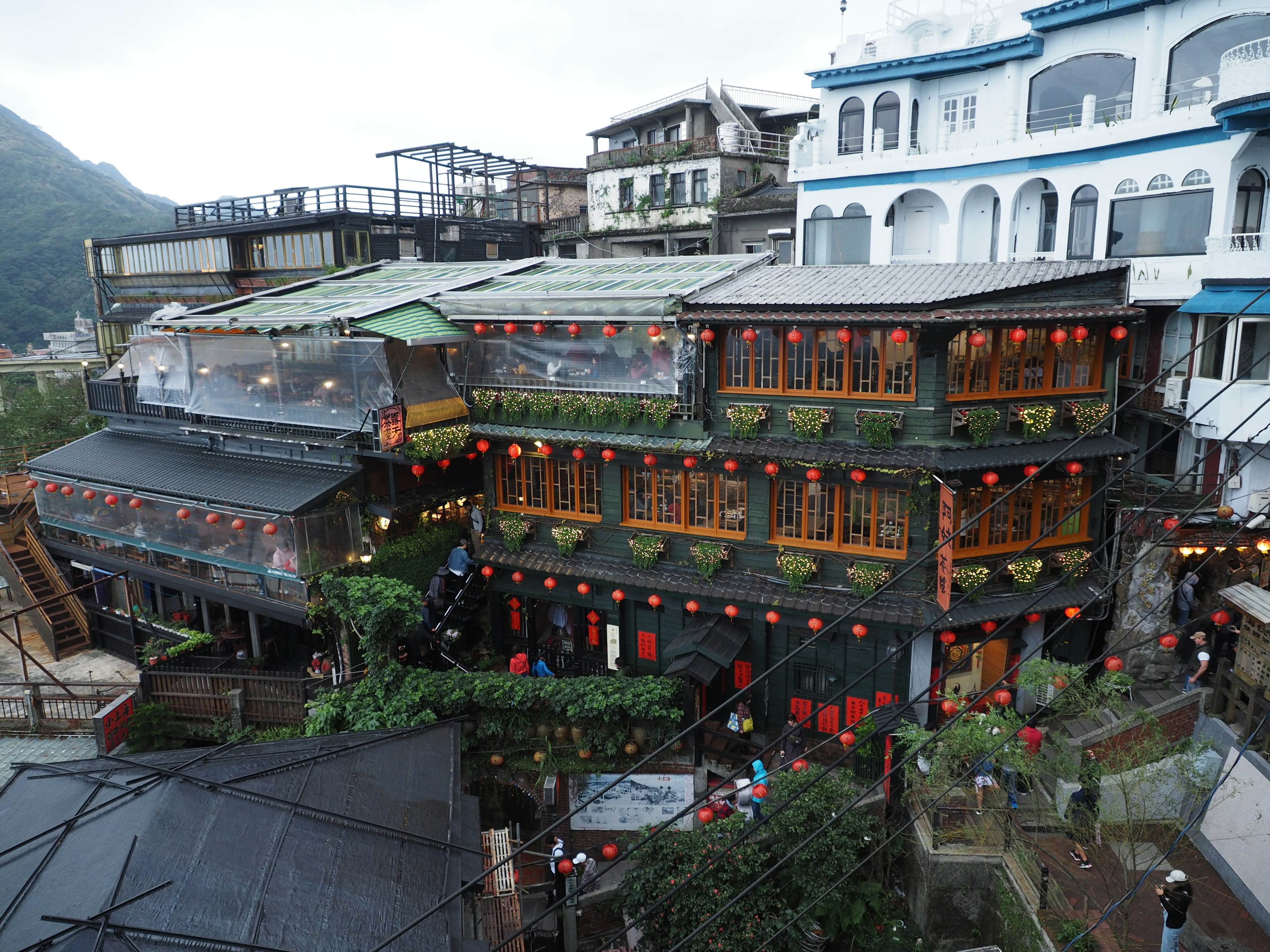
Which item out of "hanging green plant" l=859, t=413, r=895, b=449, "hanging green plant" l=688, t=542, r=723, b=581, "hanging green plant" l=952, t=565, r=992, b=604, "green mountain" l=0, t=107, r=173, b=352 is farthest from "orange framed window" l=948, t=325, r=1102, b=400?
"green mountain" l=0, t=107, r=173, b=352

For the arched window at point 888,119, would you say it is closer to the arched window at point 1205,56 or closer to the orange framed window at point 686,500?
the arched window at point 1205,56

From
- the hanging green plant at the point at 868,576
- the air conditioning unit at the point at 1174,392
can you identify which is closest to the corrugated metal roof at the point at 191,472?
the hanging green plant at the point at 868,576

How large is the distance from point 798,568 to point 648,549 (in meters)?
4.19

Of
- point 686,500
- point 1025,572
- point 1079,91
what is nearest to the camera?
point 1025,572

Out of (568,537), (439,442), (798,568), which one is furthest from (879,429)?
(439,442)

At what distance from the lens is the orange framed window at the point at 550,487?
2503 centimetres

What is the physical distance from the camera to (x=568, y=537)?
2469 cm

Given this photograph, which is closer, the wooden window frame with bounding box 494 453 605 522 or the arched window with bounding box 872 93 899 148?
the wooden window frame with bounding box 494 453 605 522

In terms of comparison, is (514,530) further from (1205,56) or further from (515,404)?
(1205,56)

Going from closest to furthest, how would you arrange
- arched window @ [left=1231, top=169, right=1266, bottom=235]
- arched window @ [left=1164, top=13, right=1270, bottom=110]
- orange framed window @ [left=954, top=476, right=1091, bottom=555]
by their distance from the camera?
orange framed window @ [left=954, top=476, right=1091, bottom=555] → arched window @ [left=1231, top=169, right=1266, bottom=235] → arched window @ [left=1164, top=13, right=1270, bottom=110]

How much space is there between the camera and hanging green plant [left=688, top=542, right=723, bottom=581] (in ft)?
74.8

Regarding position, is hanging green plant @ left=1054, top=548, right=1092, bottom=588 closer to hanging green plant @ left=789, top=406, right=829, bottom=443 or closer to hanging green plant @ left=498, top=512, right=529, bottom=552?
hanging green plant @ left=789, top=406, right=829, bottom=443

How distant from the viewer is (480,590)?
2675cm

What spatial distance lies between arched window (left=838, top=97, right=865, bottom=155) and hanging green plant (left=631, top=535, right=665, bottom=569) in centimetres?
1856
